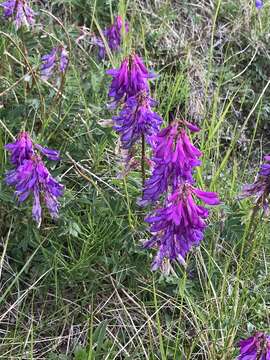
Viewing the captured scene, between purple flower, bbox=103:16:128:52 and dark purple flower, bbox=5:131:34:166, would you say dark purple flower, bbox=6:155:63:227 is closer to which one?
dark purple flower, bbox=5:131:34:166

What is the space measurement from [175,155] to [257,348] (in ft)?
1.92

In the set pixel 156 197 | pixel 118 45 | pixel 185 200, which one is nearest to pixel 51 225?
pixel 156 197

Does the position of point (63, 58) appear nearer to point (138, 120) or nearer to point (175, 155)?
point (138, 120)

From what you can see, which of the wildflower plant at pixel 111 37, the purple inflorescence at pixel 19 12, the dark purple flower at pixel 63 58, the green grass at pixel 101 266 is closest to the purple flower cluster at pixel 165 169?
the green grass at pixel 101 266

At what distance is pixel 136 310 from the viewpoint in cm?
223

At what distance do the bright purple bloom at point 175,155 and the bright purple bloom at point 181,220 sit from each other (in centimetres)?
6

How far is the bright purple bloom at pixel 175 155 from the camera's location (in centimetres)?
180

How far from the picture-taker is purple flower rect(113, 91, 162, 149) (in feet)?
6.49

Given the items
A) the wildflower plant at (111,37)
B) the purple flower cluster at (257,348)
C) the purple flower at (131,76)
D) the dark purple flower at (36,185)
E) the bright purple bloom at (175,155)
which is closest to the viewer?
the purple flower cluster at (257,348)

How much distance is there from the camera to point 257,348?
1703 millimetres

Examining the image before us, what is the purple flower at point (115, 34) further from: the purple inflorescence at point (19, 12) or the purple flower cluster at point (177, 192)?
the purple flower cluster at point (177, 192)

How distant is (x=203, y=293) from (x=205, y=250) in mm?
153

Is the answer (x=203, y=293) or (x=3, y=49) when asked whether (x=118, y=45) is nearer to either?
(x=3, y=49)

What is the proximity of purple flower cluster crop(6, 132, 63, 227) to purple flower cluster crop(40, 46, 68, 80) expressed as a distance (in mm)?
544
